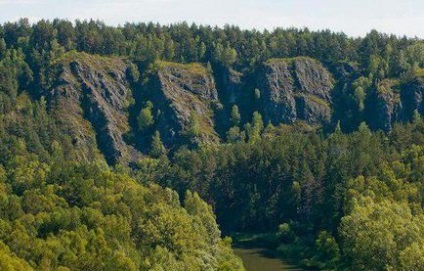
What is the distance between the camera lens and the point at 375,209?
138125mm

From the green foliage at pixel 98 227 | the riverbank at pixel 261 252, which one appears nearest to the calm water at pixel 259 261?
the riverbank at pixel 261 252

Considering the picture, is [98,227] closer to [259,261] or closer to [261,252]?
[259,261]

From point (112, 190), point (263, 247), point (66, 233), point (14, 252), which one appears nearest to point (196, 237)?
point (112, 190)

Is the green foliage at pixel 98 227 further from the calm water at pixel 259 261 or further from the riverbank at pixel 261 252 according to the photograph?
the riverbank at pixel 261 252

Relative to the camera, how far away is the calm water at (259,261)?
154 m

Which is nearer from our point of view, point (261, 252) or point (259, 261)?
point (259, 261)

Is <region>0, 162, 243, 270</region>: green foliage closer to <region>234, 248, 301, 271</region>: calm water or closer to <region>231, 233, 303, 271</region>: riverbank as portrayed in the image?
<region>234, 248, 301, 271</region>: calm water

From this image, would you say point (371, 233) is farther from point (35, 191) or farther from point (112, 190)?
point (35, 191)

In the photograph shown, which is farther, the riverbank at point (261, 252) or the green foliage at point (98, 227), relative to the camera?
the riverbank at point (261, 252)

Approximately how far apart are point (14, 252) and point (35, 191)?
34.7 meters

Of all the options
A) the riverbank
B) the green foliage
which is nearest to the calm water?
the riverbank

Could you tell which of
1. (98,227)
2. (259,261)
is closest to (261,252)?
(259,261)

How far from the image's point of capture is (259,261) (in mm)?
162750

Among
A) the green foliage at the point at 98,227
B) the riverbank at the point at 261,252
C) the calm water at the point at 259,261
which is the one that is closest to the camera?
the green foliage at the point at 98,227
